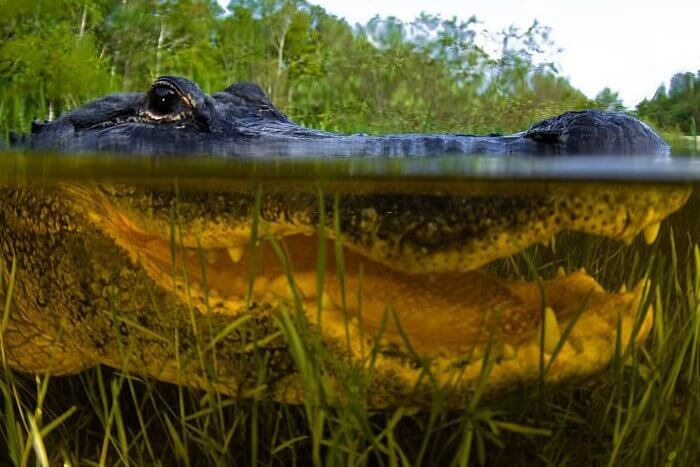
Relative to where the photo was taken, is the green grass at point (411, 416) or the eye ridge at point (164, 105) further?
the eye ridge at point (164, 105)

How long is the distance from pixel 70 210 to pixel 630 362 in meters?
1.47

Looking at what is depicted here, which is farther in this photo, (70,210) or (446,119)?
(446,119)

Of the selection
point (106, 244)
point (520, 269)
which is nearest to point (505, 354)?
point (520, 269)

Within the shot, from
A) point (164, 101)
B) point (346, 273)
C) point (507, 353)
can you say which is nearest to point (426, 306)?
point (346, 273)

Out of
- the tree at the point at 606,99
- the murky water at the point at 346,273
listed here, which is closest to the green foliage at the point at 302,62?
the tree at the point at 606,99

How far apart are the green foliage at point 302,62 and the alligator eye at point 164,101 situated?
169 centimetres

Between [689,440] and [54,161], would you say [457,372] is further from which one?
[54,161]

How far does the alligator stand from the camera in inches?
62.3

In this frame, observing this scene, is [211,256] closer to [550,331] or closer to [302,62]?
[550,331]

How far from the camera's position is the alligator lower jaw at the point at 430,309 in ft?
5.20

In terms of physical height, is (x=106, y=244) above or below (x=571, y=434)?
above

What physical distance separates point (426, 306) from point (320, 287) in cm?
48

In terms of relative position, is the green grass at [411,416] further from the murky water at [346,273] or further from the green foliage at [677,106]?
the green foliage at [677,106]

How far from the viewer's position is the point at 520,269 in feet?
7.13
